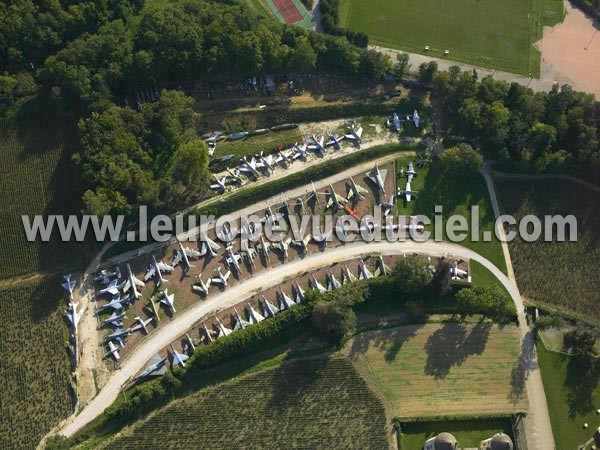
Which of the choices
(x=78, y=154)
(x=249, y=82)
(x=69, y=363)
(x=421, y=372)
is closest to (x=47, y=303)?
(x=69, y=363)

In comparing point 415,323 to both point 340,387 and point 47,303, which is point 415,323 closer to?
point 340,387

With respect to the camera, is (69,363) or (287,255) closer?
(69,363)

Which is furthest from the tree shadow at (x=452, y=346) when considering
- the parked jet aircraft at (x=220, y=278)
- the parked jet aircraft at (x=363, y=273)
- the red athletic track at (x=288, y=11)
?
the red athletic track at (x=288, y=11)

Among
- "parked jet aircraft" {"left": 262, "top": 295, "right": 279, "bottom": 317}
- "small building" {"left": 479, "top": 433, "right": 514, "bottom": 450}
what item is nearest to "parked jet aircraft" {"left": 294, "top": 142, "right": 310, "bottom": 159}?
"parked jet aircraft" {"left": 262, "top": 295, "right": 279, "bottom": 317}

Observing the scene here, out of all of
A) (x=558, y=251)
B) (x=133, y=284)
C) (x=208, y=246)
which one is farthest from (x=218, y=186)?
(x=558, y=251)

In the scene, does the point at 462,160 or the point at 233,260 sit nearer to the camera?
the point at 233,260

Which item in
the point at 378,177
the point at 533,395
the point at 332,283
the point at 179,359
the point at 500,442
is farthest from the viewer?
the point at 378,177

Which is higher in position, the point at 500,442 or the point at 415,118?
the point at 415,118

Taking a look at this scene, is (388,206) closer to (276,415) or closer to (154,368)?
(276,415)
